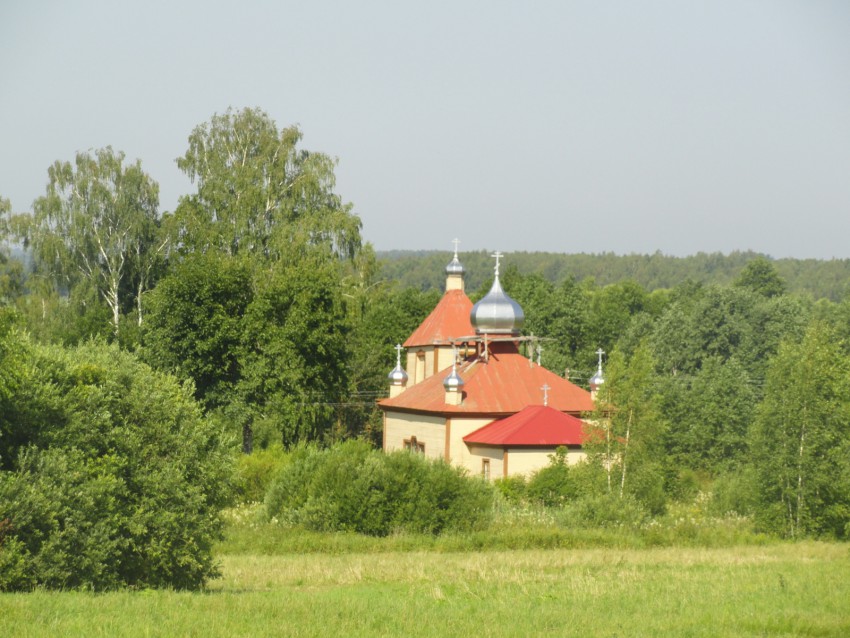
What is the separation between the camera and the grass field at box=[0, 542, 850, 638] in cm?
1392

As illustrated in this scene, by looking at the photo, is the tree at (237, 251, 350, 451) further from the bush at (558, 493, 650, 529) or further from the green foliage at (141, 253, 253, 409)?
the bush at (558, 493, 650, 529)

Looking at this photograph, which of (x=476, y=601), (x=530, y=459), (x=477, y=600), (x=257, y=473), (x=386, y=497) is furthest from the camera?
(x=257, y=473)

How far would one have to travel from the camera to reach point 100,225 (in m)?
60.6

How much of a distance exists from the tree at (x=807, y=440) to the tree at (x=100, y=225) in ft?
116

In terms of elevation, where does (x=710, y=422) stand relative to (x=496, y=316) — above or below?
below

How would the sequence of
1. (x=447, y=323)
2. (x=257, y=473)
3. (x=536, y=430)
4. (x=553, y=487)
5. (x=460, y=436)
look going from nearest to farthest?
(x=553, y=487)
(x=536, y=430)
(x=460, y=436)
(x=257, y=473)
(x=447, y=323)

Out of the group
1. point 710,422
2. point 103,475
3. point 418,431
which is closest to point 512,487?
point 418,431

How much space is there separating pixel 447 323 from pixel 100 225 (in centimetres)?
1996

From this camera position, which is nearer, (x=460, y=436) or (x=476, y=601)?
(x=476, y=601)

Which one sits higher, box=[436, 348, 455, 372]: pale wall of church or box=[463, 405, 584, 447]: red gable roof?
box=[436, 348, 455, 372]: pale wall of church

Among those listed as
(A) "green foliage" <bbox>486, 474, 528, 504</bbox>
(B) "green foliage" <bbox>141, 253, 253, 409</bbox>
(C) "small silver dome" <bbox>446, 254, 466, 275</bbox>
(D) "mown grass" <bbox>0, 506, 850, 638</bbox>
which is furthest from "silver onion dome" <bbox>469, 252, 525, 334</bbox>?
(D) "mown grass" <bbox>0, 506, 850, 638</bbox>

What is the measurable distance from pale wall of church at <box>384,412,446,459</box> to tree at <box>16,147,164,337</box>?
18626 millimetres

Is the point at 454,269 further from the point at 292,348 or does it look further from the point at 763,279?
the point at 763,279

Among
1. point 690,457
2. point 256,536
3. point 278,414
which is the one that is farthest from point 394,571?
point 690,457
